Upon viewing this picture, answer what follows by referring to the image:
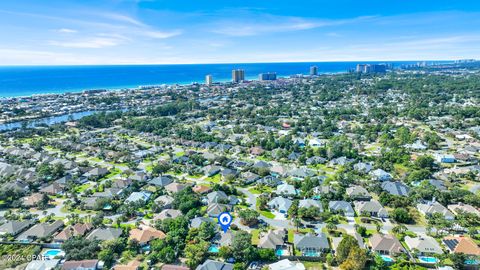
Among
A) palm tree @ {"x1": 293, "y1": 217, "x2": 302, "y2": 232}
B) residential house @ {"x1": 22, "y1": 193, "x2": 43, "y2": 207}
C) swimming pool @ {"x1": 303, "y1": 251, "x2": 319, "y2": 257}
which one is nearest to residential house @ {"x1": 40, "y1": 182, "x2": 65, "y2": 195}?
residential house @ {"x1": 22, "y1": 193, "x2": 43, "y2": 207}

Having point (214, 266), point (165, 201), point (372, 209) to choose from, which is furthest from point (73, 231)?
point (372, 209)

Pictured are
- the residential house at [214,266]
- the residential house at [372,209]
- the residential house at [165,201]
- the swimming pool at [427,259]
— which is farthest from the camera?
the residential house at [165,201]

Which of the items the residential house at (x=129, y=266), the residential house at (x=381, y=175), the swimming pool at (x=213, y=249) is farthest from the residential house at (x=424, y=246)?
the residential house at (x=129, y=266)

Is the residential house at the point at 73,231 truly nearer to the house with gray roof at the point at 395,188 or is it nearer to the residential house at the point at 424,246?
the residential house at the point at 424,246

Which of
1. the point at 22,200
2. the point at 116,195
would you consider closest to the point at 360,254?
the point at 116,195

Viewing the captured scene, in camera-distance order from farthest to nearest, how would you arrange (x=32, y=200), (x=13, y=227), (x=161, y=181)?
(x=161, y=181)
(x=32, y=200)
(x=13, y=227)

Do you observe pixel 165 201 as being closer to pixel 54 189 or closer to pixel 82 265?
pixel 82 265

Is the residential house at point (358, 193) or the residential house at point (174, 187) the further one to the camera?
the residential house at point (174, 187)
